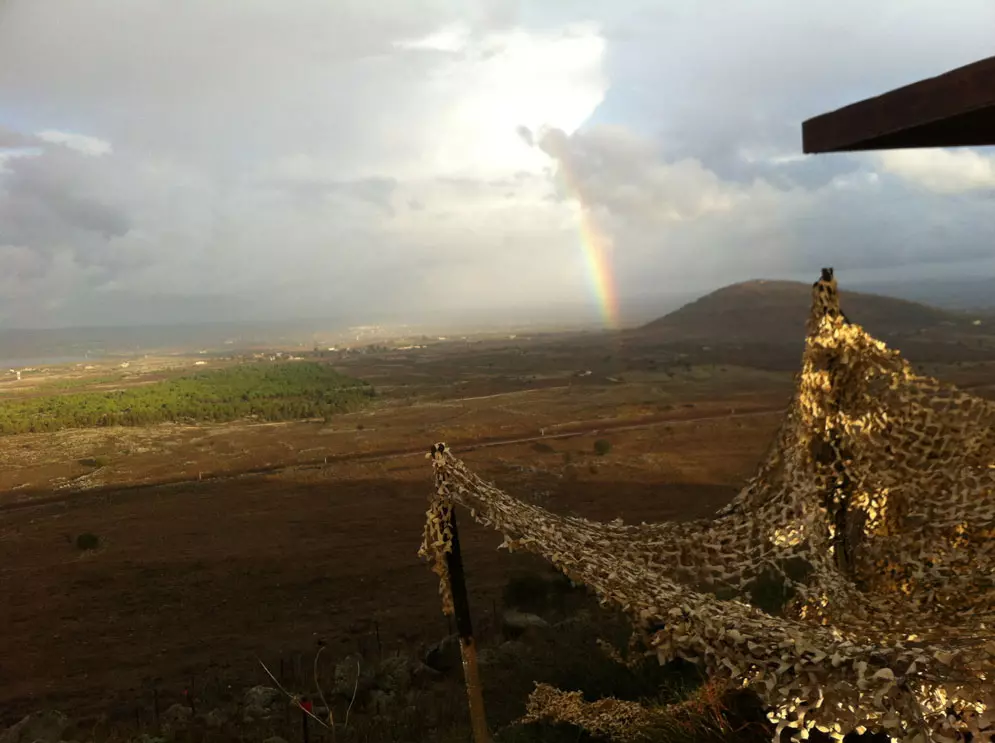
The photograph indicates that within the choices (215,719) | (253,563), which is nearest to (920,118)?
(215,719)

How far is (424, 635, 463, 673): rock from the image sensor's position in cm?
723

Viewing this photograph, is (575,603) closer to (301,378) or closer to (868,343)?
(868,343)

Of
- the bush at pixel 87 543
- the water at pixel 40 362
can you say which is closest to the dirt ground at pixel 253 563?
the bush at pixel 87 543

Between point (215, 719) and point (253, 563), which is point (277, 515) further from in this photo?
point (215, 719)

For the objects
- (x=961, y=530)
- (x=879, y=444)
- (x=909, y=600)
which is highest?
(x=879, y=444)

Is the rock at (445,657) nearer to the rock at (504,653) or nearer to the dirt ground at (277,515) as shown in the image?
the rock at (504,653)

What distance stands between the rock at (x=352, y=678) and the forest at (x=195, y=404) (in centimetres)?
2880

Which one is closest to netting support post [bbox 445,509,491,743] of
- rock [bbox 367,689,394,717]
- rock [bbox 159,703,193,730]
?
rock [bbox 367,689,394,717]

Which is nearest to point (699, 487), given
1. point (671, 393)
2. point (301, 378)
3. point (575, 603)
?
point (575, 603)

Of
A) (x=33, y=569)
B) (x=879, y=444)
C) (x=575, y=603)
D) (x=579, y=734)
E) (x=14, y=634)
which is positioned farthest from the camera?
(x=33, y=569)

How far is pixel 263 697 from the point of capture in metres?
6.91

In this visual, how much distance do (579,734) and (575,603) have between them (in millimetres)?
5123

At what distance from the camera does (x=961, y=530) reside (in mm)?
3920

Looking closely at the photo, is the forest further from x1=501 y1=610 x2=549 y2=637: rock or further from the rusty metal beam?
the rusty metal beam
